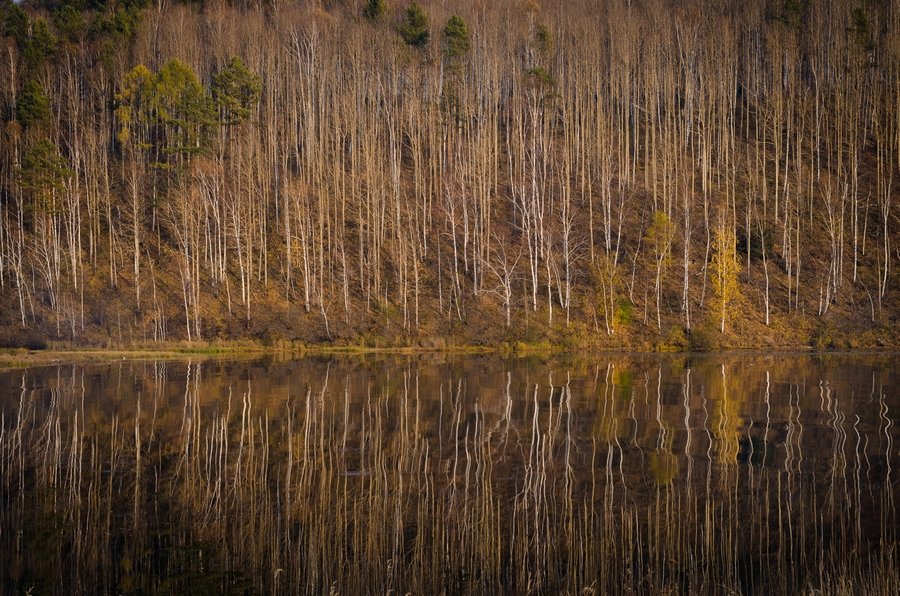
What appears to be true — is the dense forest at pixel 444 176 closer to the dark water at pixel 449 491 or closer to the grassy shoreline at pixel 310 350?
the grassy shoreline at pixel 310 350

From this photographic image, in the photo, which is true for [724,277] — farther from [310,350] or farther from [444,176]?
[310,350]

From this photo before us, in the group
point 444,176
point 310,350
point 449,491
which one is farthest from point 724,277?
point 449,491

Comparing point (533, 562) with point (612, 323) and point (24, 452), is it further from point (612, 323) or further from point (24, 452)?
point (612, 323)

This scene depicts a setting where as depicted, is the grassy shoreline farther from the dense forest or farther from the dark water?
the dark water

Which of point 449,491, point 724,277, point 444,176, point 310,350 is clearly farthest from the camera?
point 444,176

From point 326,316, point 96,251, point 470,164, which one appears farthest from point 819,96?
point 96,251
